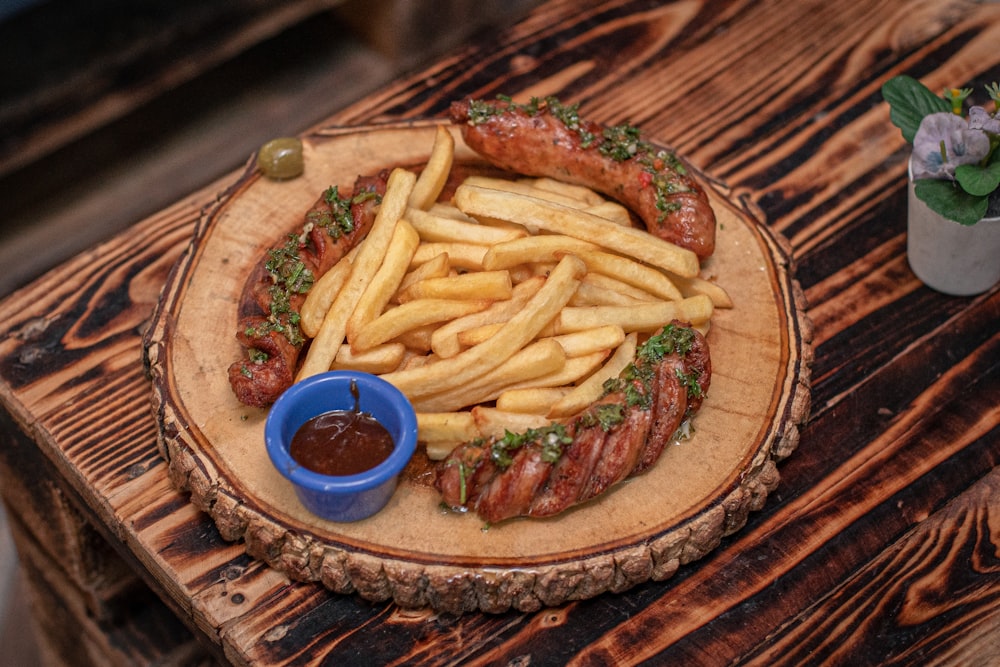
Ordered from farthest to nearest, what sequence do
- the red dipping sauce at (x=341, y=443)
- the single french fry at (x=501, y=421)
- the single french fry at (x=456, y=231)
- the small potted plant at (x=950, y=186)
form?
the small potted plant at (x=950, y=186), the single french fry at (x=456, y=231), the single french fry at (x=501, y=421), the red dipping sauce at (x=341, y=443)

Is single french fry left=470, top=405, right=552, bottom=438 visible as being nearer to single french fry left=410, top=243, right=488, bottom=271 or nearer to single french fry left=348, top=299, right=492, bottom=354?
single french fry left=348, top=299, right=492, bottom=354

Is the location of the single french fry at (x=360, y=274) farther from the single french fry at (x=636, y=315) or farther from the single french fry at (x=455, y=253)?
the single french fry at (x=636, y=315)

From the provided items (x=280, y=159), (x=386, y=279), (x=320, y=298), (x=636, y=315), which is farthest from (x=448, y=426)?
(x=280, y=159)

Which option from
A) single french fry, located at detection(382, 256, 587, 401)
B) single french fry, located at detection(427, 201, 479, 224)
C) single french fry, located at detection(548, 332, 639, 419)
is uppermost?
single french fry, located at detection(427, 201, 479, 224)

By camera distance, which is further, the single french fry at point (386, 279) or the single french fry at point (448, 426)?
the single french fry at point (386, 279)

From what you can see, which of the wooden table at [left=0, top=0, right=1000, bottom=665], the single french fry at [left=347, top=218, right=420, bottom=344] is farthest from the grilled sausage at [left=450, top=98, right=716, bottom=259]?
the single french fry at [left=347, top=218, right=420, bottom=344]

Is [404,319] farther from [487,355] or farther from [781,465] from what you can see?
[781,465]

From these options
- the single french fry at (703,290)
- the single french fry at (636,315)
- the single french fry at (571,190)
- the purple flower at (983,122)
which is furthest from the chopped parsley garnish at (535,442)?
the purple flower at (983,122)

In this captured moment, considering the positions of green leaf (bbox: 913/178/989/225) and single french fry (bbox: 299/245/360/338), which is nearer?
single french fry (bbox: 299/245/360/338)
